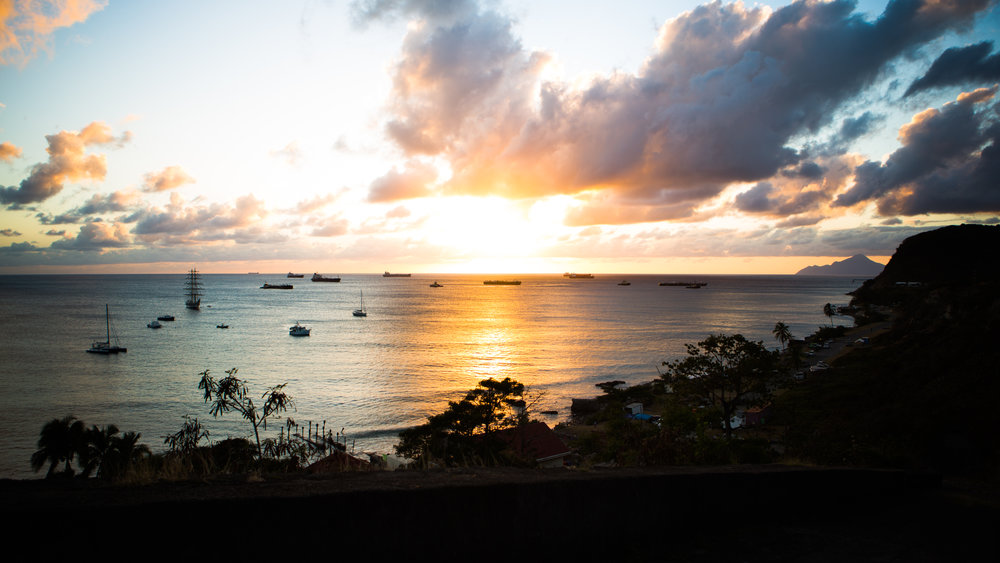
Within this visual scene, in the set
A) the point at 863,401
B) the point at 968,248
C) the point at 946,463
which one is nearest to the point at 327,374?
the point at 863,401

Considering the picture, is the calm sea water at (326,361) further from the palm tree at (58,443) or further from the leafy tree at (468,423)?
the leafy tree at (468,423)

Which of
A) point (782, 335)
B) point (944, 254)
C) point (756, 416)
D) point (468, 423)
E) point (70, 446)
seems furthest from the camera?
point (944, 254)

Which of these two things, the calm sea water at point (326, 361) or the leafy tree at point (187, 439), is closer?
the leafy tree at point (187, 439)

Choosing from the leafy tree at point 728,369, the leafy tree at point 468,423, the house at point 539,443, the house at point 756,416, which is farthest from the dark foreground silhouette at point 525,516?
the house at point 756,416

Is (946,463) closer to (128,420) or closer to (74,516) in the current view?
(74,516)

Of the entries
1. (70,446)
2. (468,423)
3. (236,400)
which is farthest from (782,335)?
(70,446)

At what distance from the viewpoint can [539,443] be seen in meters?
23.3

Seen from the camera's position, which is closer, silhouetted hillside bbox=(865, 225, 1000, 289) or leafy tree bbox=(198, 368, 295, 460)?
leafy tree bbox=(198, 368, 295, 460)

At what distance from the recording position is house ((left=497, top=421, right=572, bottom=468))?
21.8m

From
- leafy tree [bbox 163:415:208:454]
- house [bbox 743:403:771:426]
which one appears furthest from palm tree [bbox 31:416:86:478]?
house [bbox 743:403:771:426]

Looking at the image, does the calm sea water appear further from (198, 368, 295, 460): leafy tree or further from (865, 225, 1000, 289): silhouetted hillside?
(865, 225, 1000, 289): silhouetted hillside

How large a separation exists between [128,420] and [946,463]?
129ft

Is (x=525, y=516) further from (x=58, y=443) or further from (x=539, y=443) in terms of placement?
(x=58, y=443)

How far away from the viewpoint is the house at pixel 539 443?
21.8 meters
